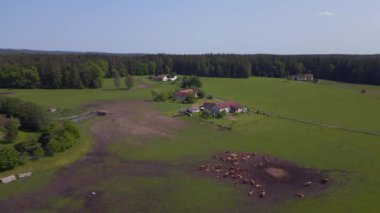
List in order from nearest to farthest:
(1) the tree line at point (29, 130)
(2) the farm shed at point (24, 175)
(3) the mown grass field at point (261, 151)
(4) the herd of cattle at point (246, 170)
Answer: (3) the mown grass field at point (261, 151) < (4) the herd of cattle at point (246, 170) < (2) the farm shed at point (24, 175) < (1) the tree line at point (29, 130)

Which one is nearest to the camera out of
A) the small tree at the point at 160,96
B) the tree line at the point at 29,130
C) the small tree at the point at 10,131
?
the tree line at the point at 29,130

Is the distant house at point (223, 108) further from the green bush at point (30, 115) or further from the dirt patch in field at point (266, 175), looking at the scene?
the green bush at point (30, 115)

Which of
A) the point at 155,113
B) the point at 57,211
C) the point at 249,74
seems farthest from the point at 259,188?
the point at 249,74

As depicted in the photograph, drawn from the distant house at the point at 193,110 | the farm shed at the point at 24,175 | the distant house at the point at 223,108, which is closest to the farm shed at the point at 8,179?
the farm shed at the point at 24,175

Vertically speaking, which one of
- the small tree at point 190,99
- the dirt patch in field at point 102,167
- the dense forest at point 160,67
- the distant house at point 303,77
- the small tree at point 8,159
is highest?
the dense forest at point 160,67

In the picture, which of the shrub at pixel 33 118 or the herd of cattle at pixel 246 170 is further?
the shrub at pixel 33 118

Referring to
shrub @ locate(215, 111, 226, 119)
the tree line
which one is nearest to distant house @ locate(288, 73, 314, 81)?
shrub @ locate(215, 111, 226, 119)

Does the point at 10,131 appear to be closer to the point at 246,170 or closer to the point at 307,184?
the point at 246,170

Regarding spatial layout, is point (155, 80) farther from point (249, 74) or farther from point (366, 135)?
point (366, 135)
